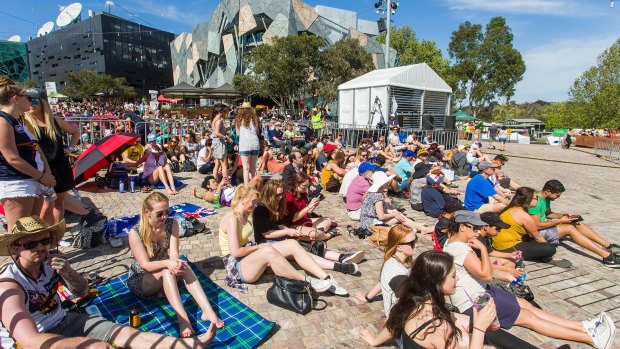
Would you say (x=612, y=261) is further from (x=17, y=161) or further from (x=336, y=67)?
(x=336, y=67)

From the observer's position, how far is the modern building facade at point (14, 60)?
84.4m

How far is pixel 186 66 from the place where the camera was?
214 feet

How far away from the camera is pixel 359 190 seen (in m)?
→ 6.85

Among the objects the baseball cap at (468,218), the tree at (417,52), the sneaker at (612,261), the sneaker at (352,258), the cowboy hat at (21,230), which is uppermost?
the tree at (417,52)

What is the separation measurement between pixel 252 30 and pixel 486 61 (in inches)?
1216

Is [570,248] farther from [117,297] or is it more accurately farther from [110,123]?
[110,123]

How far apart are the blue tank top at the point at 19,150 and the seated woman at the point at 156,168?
197 inches

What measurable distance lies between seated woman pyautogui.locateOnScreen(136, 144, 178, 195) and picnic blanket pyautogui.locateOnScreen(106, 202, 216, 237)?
1.47m

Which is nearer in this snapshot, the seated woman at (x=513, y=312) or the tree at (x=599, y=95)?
the seated woman at (x=513, y=312)

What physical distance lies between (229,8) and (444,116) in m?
40.2

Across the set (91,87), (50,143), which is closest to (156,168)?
(50,143)

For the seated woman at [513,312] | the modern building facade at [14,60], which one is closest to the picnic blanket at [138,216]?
the seated woman at [513,312]

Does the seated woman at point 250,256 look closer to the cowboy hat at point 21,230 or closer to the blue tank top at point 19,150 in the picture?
the cowboy hat at point 21,230

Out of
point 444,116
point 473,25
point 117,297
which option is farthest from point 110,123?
point 473,25
